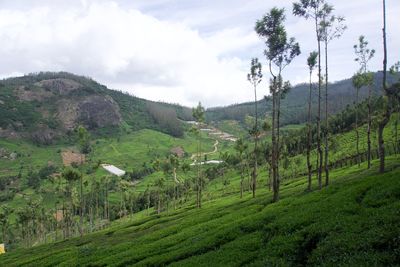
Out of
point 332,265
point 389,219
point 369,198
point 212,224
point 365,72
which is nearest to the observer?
point 332,265

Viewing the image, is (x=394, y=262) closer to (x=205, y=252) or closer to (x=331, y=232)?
(x=331, y=232)

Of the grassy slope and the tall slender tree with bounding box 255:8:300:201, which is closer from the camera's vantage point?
the grassy slope

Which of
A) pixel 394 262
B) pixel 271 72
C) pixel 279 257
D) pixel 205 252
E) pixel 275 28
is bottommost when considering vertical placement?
pixel 205 252

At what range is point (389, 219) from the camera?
23.0 meters

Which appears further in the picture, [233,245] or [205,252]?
[205,252]

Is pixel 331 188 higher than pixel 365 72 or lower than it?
lower

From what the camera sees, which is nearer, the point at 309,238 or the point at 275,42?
the point at 309,238

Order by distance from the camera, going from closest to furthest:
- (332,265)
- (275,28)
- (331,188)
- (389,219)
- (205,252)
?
(332,265) < (389,219) < (205,252) < (331,188) < (275,28)

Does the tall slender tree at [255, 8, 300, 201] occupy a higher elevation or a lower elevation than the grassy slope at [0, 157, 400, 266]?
higher

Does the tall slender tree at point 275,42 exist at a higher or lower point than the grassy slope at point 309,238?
higher

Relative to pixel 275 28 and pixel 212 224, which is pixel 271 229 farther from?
pixel 275 28

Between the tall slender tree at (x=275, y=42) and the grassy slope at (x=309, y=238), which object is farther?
the tall slender tree at (x=275, y=42)

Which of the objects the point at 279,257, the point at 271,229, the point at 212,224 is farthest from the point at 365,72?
the point at 279,257

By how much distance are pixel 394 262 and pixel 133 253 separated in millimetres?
28582
